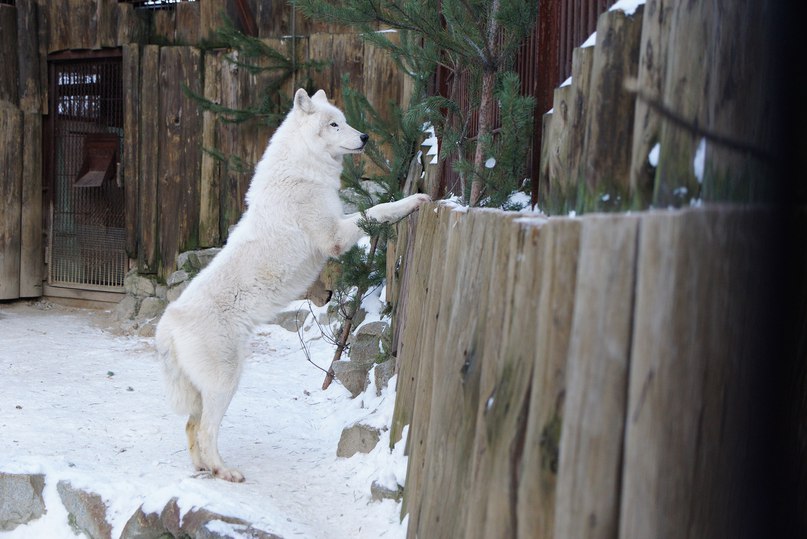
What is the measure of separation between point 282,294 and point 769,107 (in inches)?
173

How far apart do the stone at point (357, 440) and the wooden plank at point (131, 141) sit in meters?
6.33

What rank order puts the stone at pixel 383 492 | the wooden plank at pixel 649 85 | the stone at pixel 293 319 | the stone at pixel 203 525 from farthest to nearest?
the stone at pixel 293 319 → the stone at pixel 383 492 → the stone at pixel 203 525 → the wooden plank at pixel 649 85

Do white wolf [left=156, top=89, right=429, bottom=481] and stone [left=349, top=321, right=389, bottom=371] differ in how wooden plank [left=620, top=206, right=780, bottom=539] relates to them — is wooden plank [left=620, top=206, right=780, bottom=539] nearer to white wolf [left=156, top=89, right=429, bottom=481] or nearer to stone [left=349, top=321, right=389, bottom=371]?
white wolf [left=156, top=89, right=429, bottom=481]

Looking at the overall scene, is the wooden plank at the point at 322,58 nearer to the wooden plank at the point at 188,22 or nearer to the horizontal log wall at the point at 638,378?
the wooden plank at the point at 188,22

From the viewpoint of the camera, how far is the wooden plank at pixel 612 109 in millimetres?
2037

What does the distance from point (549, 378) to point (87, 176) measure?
410 inches

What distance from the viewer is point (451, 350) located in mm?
2771

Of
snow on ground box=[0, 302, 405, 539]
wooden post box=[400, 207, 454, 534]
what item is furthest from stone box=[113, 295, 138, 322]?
wooden post box=[400, 207, 454, 534]

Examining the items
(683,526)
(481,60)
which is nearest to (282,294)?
(481,60)

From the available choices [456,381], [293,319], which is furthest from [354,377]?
[456,381]

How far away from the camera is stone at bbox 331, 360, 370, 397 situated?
6719mm

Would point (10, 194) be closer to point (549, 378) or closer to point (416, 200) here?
point (416, 200)

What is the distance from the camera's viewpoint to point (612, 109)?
2078mm

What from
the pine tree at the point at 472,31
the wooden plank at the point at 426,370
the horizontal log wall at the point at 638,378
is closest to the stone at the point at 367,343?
the pine tree at the point at 472,31
